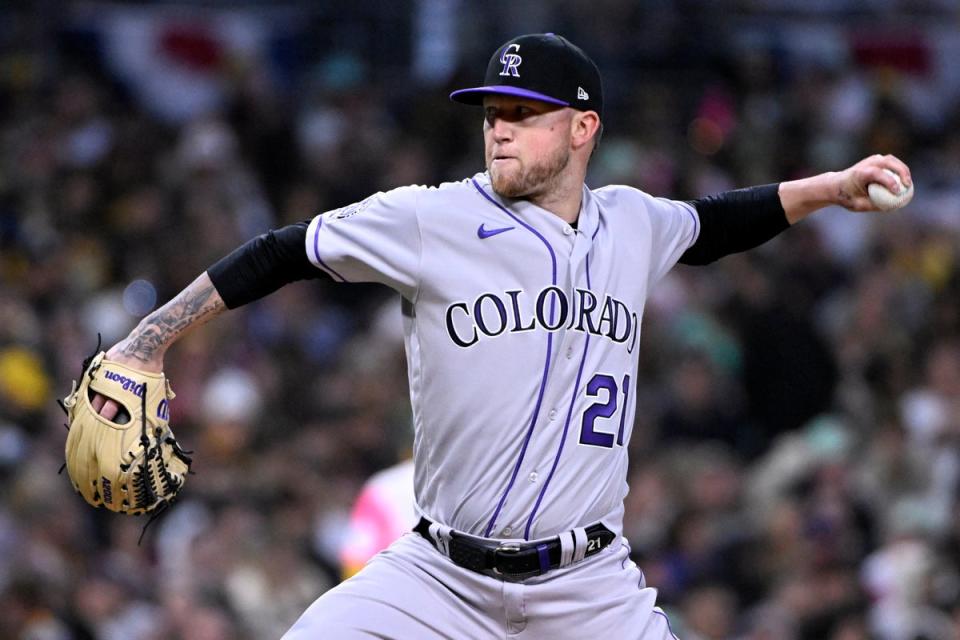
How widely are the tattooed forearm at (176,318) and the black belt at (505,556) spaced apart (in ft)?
2.86

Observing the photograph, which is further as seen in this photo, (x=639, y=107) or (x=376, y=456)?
(x=639, y=107)

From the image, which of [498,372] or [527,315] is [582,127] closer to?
[527,315]

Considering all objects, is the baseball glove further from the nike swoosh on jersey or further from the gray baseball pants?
the nike swoosh on jersey

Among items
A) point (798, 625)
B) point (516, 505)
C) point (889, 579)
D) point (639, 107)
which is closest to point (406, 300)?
point (516, 505)

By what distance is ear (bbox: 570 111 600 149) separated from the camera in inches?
180

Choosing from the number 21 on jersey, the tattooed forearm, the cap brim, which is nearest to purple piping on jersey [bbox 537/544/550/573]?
the number 21 on jersey

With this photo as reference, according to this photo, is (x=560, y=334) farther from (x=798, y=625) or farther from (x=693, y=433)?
(x=693, y=433)

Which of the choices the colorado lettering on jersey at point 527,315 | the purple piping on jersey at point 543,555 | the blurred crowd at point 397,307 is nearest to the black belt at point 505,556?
the purple piping on jersey at point 543,555

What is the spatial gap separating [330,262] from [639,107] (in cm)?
844

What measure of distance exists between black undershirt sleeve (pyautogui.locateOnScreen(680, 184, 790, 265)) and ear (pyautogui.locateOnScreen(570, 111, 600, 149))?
1.48 ft

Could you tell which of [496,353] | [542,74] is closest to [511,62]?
[542,74]

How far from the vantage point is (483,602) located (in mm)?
4336

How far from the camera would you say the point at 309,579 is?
8.74 meters

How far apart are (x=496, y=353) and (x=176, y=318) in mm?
843
